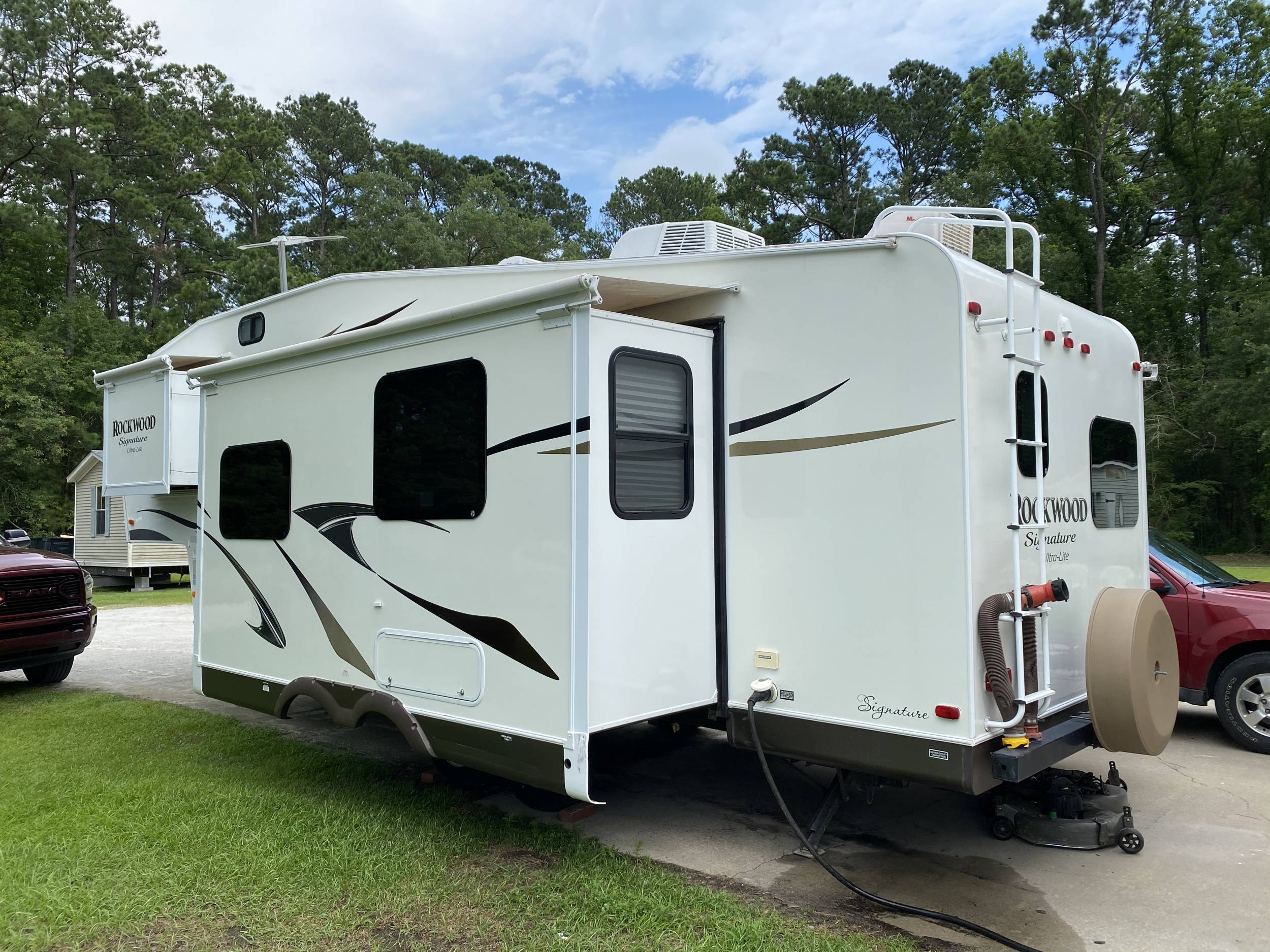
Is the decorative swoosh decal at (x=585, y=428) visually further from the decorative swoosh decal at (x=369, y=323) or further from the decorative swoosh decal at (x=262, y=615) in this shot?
the decorative swoosh decal at (x=262, y=615)

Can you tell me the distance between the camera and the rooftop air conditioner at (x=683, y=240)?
17.4ft

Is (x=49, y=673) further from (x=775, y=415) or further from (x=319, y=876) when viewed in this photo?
(x=775, y=415)

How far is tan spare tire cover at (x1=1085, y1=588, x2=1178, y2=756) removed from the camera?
4293 millimetres

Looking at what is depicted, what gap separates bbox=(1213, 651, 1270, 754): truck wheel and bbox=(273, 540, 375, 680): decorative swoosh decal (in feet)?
18.5

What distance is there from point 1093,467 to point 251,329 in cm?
574

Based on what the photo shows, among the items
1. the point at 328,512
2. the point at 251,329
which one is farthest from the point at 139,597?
the point at 328,512

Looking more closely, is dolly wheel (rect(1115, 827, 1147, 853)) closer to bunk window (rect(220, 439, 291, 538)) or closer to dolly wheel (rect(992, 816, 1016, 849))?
dolly wheel (rect(992, 816, 1016, 849))

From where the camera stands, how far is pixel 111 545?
885 inches

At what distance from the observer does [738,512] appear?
461 cm

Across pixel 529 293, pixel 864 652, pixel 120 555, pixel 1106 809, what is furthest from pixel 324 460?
pixel 120 555

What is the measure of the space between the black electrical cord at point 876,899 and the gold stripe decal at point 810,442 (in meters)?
1.13

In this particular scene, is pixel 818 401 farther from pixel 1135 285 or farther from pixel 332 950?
pixel 1135 285

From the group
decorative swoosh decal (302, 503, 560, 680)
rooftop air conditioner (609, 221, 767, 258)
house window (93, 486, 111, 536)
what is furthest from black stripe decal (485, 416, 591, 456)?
house window (93, 486, 111, 536)

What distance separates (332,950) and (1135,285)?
105 ft
